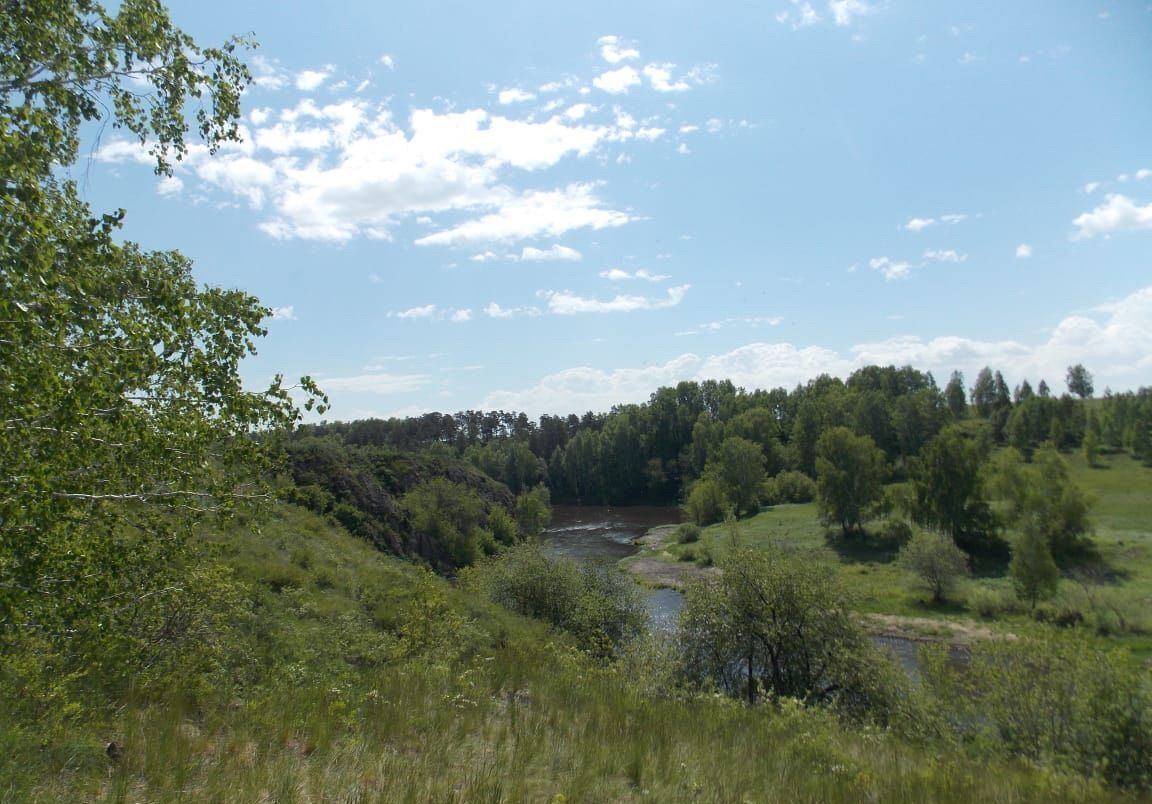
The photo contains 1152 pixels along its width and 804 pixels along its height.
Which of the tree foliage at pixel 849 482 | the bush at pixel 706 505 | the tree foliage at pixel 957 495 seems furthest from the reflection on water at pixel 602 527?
the tree foliage at pixel 957 495

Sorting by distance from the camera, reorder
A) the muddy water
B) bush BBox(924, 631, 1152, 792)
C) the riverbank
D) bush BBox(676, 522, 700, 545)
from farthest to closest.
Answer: bush BBox(676, 522, 700, 545) → the muddy water → the riverbank → bush BBox(924, 631, 1152, 792)

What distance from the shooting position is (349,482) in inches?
1810

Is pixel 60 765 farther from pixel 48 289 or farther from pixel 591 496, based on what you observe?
pixel 591 496

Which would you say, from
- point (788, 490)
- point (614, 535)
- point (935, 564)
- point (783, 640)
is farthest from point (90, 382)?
point (788, 490)

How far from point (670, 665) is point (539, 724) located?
35.8 ft

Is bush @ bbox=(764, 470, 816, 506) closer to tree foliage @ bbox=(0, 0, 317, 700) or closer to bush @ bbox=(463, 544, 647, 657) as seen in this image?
bush @ bbox=(463, 544, 647, 657)

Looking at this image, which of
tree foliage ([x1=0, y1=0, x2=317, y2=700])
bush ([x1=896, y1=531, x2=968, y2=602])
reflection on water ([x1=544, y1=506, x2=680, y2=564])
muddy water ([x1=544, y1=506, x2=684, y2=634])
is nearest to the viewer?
tree foliage ([x1=0, y1=0, x2=317, y2=700])

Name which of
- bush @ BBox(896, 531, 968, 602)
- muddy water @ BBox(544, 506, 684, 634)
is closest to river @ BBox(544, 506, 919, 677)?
muddy water @ BBox(544, 506, 684, 634)

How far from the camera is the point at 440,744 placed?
6.96 meters

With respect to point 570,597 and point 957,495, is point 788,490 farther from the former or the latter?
point 570,597

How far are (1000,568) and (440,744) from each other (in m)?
58.5

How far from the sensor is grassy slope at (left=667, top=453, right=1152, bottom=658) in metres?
38.4

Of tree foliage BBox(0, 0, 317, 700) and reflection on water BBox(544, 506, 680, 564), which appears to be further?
reflection on water BBox(544, 506, 680, 564)

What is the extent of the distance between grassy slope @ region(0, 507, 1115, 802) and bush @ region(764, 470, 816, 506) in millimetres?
85970
